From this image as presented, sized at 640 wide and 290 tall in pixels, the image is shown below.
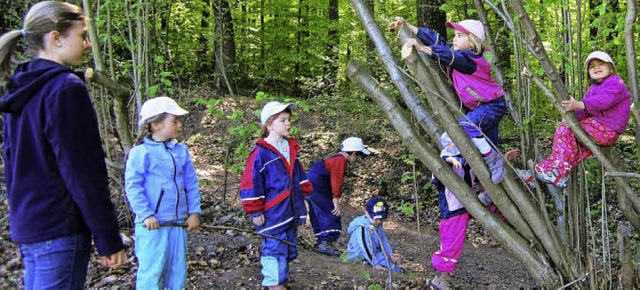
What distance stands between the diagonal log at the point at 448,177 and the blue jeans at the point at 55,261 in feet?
7.39

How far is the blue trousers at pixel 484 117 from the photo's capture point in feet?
13.9

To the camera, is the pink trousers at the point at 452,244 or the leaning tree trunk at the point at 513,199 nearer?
the leaning tree trunk at the point at 513,199

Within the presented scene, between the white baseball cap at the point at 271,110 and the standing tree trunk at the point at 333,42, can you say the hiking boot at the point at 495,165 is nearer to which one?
the white baseball cap at the point at 271,110

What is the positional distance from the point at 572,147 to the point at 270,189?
251cm

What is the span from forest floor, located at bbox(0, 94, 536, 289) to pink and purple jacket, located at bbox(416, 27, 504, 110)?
3.49 feet

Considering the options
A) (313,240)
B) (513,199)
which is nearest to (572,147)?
(513,199)

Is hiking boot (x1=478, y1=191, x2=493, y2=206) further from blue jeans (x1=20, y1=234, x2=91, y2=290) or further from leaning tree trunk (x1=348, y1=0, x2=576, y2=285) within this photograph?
blue jeans (x1=20, y1=234, x2=91, y2=290)

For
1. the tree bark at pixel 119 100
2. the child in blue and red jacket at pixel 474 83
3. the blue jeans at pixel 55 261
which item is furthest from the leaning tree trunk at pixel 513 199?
the tree bark at pixel 119 100

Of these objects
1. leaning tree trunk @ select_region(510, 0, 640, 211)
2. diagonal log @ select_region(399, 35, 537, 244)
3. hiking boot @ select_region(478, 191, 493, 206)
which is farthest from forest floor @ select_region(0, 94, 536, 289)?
leaning tree trunk @ select_region(510, 0, 640, 211)

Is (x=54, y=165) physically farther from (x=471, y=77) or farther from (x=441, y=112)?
(x=471, y=77)

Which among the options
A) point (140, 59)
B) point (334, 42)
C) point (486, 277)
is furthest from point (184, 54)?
point (486, 277)

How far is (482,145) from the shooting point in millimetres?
4176

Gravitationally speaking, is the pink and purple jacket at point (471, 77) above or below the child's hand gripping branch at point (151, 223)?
above

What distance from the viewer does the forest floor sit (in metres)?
4.88
